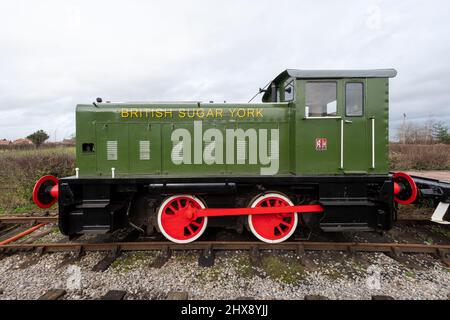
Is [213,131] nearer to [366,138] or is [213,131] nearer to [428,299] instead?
[366,138]

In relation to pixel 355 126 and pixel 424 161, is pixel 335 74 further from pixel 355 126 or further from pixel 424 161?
pixel 424 161

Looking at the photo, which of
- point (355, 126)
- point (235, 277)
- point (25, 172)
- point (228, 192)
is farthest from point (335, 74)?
point (25, 172)

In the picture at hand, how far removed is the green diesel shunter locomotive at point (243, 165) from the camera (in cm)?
385

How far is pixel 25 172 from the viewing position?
845cm

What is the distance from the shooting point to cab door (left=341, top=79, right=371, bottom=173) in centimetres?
386

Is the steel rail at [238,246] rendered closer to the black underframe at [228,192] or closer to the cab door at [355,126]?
the black underframe at [228,192]

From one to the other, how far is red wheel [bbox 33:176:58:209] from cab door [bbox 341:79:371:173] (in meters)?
5.52

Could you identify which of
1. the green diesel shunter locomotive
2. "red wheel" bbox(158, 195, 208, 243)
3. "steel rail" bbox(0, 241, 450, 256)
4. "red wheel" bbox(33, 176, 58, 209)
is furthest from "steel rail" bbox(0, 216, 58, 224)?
"red wheel" bbox(158, 195, 208, 243)

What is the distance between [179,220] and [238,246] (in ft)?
4.03

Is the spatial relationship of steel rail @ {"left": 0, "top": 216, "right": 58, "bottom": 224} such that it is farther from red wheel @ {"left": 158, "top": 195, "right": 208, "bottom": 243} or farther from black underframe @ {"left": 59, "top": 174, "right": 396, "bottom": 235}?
red wheel @ {"left": 158, "top": 195, "right": 208, "bottom": 243}

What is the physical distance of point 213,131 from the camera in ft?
13.7

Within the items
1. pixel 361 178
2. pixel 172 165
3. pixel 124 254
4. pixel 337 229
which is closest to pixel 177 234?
pixel 124 254

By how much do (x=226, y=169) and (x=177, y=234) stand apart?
1.59m

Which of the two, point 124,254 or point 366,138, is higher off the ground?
point 366,138
